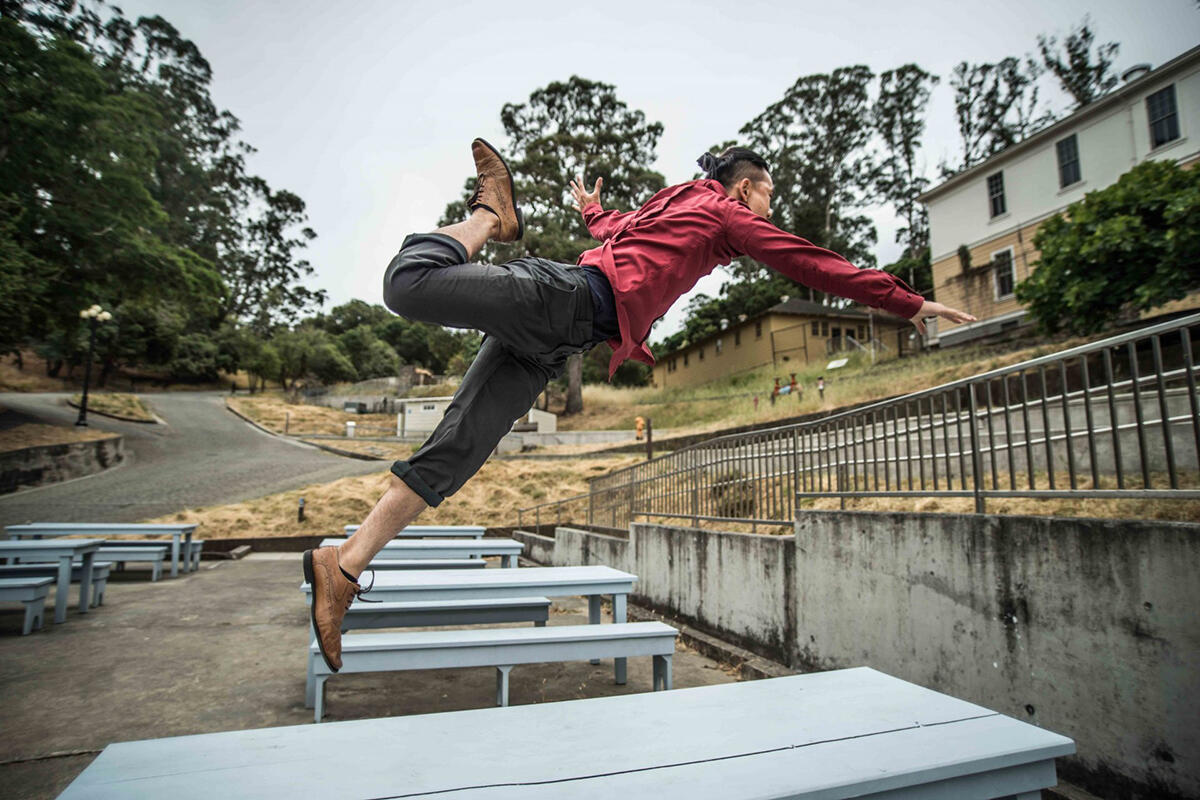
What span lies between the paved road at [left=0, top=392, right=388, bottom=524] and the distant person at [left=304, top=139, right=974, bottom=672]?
14905 mm

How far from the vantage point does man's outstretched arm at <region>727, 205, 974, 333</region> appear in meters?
1.99

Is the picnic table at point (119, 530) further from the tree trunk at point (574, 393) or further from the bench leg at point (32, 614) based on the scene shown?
the tree trunk at point (574, 393)

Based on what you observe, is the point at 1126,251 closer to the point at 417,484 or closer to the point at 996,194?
the point at 996,194

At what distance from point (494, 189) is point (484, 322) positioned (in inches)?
23.8

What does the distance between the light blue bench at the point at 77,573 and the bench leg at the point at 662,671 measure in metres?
6.36

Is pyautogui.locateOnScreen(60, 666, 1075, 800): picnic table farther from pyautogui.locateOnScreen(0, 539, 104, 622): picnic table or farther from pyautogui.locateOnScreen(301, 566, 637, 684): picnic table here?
pyautogui.locateOnScreen(0, 539, 104, 622): picnic table

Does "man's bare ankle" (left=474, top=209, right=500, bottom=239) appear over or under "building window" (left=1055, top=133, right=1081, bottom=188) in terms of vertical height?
under

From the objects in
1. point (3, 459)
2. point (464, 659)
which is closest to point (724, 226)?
point (464, 659)

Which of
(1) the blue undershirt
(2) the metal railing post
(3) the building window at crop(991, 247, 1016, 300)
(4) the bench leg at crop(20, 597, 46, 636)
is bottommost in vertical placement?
(4) the bench leg at crop(20, 597, 46, 636)

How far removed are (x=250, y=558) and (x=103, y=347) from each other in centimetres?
4005

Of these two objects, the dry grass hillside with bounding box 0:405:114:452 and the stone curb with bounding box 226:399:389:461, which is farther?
the stone curb with bounding box 226:399:389:461

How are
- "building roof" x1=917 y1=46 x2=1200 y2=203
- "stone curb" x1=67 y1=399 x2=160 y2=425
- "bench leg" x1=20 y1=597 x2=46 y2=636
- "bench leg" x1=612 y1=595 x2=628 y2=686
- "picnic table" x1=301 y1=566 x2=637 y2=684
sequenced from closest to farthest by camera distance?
"picnic table" x1=301 y1=566 x2=637 y2=684 → "bench leg" x1=612 y1=595 x2=628 y2=686 → "bench leg" x1=20 y1=597 x2=46 y2=636 → "building roof" x1=917 y1=46 x2=1200 y2=203 → "stone curb" x1=67 y1=399 x2=160 y2=425

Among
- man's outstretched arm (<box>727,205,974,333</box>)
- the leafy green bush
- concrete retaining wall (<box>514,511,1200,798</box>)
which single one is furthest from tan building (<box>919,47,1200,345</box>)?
man's outstretched arm (<box>727,205,974,333</box>)

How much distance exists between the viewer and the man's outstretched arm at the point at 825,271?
1988 mm
